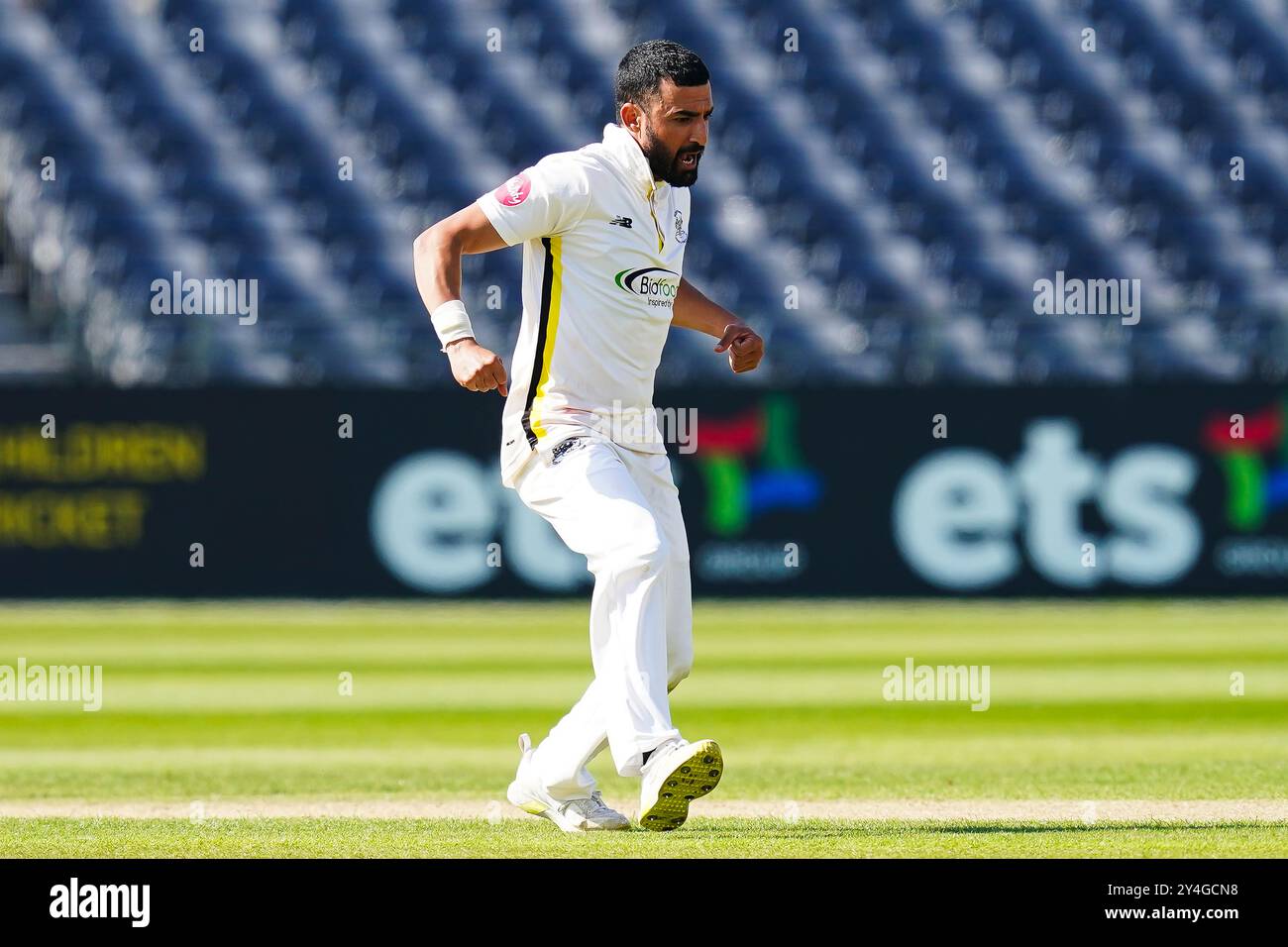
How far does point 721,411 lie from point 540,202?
1050 centimetres

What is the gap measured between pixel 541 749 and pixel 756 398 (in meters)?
10.1

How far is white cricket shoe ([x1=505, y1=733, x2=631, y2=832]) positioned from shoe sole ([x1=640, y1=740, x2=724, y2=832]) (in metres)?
0.62

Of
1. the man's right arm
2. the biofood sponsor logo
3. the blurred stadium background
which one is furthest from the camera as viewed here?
the blurred stadium background

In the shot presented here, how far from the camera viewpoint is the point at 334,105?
75.8 ft

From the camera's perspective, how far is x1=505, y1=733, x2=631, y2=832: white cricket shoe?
6.05m

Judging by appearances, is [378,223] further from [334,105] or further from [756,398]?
[756,398]

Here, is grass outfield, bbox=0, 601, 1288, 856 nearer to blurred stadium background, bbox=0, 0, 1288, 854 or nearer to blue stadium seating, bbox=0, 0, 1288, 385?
blurred stadium background, bbox=0, 0, 1288, 854

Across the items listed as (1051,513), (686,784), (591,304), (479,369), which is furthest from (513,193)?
(1051,513)

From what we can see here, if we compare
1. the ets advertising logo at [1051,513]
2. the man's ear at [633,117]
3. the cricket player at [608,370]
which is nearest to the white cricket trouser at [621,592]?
the cricket player at [608,370]

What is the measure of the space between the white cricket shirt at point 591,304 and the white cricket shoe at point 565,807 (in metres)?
0.97

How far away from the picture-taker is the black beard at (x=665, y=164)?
229 inches

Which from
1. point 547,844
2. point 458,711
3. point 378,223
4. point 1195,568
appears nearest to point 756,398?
point 1195,568

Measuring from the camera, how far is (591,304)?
582cm

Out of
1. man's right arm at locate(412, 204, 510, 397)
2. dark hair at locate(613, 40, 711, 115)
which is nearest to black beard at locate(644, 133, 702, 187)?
dark hair at locate(613, 40, 711, 115)
